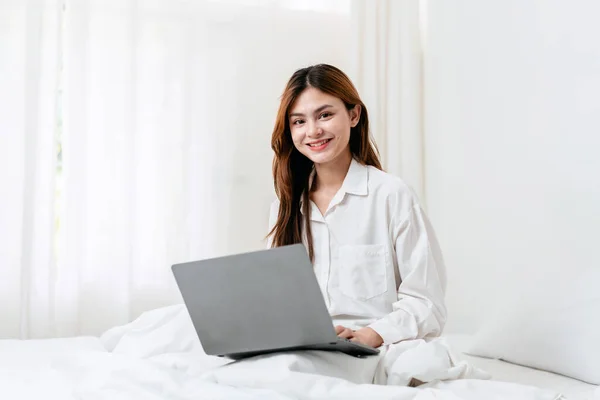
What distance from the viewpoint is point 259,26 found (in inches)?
109

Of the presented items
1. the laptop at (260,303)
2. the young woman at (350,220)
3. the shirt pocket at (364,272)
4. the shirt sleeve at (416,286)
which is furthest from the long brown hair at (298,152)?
the laptop at (260,303)

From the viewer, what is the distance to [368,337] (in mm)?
1410

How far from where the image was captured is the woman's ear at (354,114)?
178 centimetres

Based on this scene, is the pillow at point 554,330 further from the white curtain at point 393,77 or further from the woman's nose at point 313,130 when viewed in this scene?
the white curtain at point 393,77

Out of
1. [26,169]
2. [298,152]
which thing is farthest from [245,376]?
[26,169]

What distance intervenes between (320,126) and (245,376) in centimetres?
74

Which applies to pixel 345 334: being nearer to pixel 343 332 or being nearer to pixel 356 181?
pixel 343 332

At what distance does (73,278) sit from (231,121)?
83 centimetres

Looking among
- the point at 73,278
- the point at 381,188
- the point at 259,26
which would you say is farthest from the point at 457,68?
the point at 73,278

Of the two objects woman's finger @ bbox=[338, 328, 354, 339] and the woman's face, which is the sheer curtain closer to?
the woman's face

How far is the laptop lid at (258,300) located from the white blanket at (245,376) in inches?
1.6

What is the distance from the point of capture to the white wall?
178 cm

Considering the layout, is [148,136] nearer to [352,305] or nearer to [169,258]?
[169,258]

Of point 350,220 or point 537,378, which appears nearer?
point 537,378
